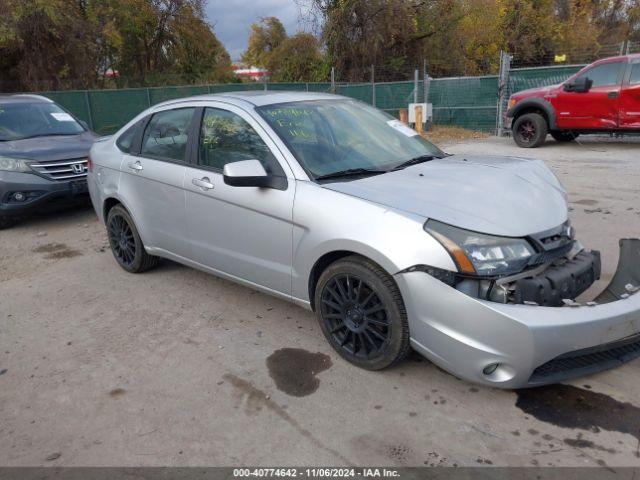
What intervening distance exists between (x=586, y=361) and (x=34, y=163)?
6.63 meters

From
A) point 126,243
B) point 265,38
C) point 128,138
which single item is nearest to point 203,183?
point 128,138

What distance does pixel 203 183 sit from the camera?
392 cm

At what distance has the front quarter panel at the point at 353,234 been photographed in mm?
2762

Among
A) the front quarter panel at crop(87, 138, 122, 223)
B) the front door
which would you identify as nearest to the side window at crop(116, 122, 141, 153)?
the front quarter panel at crop(87, 138, 122, 223)

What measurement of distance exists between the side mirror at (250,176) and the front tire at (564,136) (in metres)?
10.2

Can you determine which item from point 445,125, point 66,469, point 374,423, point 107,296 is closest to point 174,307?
point 107,296

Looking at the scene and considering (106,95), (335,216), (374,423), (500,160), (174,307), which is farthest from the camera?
(106,95)

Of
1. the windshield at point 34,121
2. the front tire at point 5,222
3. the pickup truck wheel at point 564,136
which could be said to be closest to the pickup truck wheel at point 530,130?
the pickup truck wheel at point 564,136

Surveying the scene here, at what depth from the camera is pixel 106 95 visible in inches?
621

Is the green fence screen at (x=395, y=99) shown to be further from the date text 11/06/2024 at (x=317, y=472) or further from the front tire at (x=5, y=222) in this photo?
the date text 11/06/2024 at (x=317, y=472)

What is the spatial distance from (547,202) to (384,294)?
1176 mm

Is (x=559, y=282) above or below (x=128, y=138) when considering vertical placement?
below

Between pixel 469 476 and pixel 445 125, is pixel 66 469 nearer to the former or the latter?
pixel 469 476

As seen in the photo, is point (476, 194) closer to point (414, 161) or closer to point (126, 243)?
point (414, 161)
